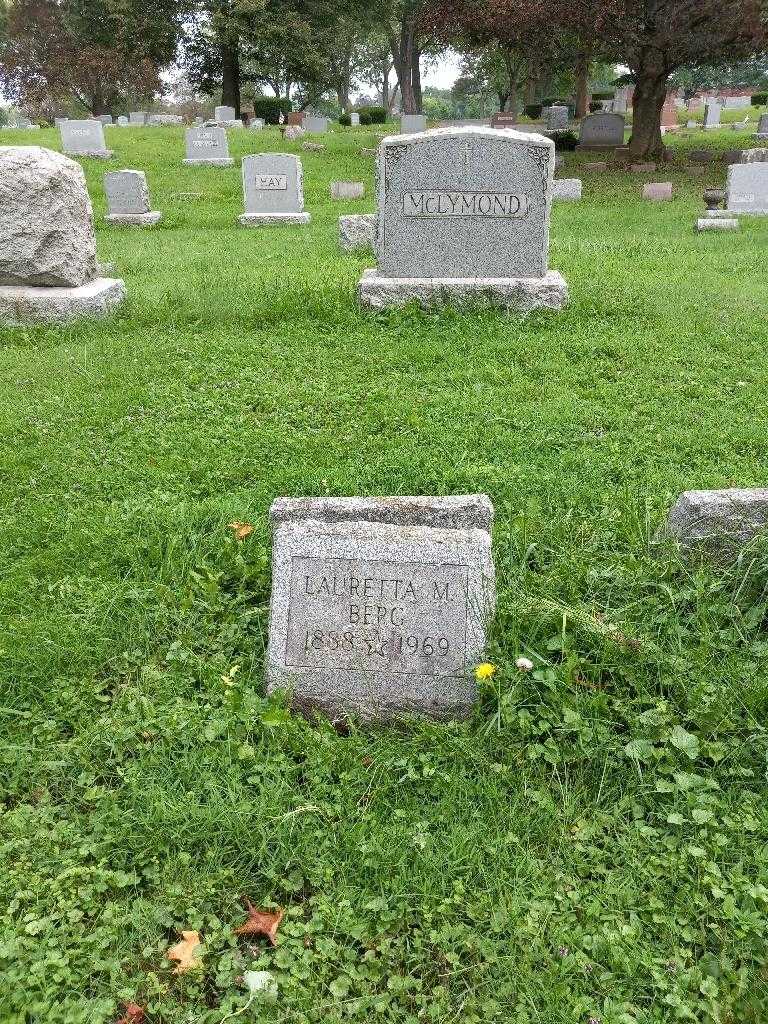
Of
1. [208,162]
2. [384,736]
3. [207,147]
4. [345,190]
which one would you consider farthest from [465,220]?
[207,147]

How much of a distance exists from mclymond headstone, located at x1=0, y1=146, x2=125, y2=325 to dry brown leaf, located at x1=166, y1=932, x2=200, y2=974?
19.4ft

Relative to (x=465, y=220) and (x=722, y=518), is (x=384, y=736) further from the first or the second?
(x=465, y=220)

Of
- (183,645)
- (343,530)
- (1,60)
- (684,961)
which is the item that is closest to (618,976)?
(684,961)

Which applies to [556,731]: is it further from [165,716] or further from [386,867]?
[165,716]

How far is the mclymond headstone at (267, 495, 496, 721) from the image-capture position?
265cm

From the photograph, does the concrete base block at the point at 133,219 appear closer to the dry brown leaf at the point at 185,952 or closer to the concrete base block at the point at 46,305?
the concrete base block at the point at 46,305

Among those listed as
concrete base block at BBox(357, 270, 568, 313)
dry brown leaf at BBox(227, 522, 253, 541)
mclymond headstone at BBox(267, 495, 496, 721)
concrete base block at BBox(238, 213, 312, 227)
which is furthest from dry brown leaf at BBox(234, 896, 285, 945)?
concrete base block at BBox(238, 213, 312, 227)

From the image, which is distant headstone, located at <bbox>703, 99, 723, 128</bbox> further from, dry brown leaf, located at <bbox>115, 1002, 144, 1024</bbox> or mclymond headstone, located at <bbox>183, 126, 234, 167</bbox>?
dry brown leaf, located at <bbox>115, 1002, 144, 1024</bbox>

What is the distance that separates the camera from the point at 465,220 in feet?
22.0

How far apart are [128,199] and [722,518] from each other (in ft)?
41.5

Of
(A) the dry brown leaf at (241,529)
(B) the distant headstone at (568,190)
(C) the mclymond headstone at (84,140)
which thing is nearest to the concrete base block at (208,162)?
(C) the mclymond headstone at (84,140)

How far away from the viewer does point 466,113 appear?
2936 inches

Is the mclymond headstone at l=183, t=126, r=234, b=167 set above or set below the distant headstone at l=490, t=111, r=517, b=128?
below

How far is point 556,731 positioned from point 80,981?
4.98ft
